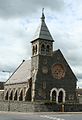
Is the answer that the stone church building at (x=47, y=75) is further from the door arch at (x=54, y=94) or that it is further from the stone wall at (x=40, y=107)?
the stone wall at (x=40, y=107)

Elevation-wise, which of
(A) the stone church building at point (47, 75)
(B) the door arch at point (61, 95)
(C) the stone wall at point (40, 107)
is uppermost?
(A) the stone church building at point (47, 75)

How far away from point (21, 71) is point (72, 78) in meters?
17.8

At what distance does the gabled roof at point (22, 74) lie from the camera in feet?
246

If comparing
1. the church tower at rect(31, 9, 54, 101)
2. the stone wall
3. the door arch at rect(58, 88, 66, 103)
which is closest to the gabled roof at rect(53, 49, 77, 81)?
the church tower at rect(31, 9, 54, 101)

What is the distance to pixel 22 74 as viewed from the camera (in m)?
80.3

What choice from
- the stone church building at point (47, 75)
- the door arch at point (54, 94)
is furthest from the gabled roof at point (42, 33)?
the door arch at point (54, 94)

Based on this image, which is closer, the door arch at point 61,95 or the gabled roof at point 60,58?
the door arch at point 61,95

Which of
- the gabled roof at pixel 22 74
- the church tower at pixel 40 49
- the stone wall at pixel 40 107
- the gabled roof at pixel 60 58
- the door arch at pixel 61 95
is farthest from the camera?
the gabled roof at pixel 22 74

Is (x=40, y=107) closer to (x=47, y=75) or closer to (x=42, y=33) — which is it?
(x=47, y=75)

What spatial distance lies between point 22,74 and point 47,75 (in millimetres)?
13955

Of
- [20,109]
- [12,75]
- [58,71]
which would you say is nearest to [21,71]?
[12,75]

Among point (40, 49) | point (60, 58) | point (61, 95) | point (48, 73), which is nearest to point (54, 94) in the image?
point (61, 95)

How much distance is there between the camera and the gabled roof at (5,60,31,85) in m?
75.1

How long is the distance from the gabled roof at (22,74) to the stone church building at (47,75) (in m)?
2.04
